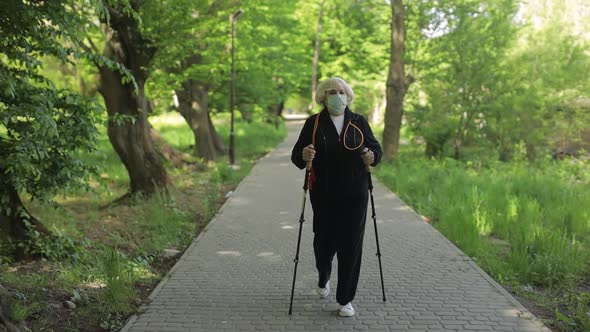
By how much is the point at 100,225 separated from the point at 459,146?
41.2 feet

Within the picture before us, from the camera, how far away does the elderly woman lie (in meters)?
4.41

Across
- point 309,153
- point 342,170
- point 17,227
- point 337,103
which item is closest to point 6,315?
point 17,227

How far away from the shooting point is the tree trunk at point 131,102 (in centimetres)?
951

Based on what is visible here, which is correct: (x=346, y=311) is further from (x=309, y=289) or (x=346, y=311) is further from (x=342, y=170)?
(x=342, y=170)

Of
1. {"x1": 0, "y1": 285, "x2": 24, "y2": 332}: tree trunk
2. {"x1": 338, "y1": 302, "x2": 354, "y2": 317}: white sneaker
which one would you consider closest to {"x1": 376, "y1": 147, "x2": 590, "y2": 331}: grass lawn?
{"x1": 338, "y1": 302, "x2": 354, "y2": 317}: white sneaker

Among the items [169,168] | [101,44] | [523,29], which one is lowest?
[169,168]

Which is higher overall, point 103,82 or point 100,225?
point 103,82

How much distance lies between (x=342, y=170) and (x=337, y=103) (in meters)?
0.60

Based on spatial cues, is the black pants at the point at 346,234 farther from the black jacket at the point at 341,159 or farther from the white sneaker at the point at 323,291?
the white sneaker at the point at 323,291

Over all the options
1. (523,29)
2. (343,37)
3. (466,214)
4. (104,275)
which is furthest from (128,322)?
(343,37)

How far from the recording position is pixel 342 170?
441 cm

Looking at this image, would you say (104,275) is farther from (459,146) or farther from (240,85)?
(240,85)

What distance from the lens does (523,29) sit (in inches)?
672

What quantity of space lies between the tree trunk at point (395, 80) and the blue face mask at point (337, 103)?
1177cm
